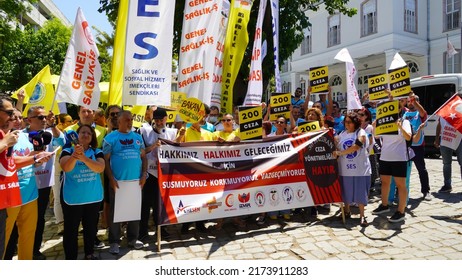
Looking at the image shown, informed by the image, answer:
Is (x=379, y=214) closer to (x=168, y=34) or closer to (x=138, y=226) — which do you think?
(x=138, y=226)

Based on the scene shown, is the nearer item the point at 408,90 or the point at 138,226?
the point at 138,226

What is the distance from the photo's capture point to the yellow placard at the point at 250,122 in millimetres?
5676

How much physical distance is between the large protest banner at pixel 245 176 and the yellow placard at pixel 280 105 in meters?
0.82

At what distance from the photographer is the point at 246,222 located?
6.03 metres

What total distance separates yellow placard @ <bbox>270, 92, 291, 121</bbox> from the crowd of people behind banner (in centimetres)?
14

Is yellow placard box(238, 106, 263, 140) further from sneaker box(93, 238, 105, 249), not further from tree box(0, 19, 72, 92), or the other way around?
tree box(0, 19, 72, 92)

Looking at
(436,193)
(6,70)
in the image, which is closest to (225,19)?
(436,193)

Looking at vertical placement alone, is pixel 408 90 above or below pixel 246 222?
above

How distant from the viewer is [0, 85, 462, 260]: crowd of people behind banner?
3822 mm

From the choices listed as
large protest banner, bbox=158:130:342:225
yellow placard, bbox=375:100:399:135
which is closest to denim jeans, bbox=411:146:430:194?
yellow placard, bbox=375:100:399:135

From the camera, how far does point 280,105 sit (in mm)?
6777

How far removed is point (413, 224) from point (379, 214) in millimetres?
649

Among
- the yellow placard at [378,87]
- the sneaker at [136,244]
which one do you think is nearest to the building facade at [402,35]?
the yellow placard at [378,87]

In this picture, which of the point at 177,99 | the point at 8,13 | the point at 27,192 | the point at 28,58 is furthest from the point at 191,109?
the point at 28,58
